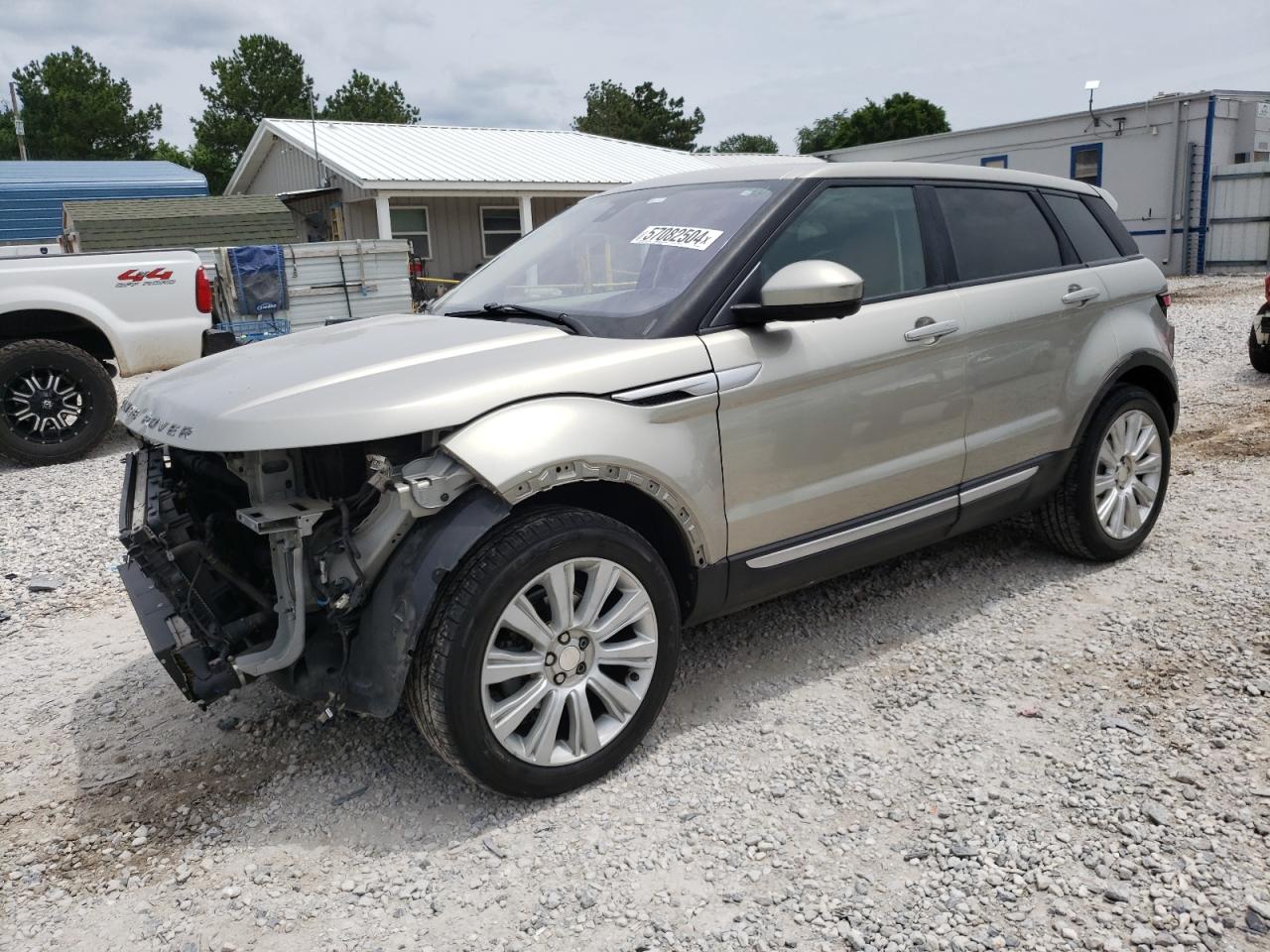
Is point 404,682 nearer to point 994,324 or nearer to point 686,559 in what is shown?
point 686,559

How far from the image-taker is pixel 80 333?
27.2 ft

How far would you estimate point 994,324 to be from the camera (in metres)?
3.90

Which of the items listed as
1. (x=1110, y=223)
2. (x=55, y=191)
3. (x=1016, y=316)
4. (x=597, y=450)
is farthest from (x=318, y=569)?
(x=55, y=191)

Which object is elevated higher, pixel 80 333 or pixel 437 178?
pixel 437 178

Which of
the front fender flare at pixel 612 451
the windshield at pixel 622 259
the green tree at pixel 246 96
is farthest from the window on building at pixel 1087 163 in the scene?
the green tree at pixel 246 96

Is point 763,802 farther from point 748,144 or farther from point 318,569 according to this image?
point 748,144

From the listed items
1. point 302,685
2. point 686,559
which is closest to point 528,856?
point 302,685

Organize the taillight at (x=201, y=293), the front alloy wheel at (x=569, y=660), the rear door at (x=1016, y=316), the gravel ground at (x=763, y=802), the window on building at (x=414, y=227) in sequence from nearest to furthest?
the gravel ground at (x=763, y=802)
the front alloy wheel at (x=569, y=660)
the rear door at (x=1016, y=316)
the taillight at (x=201, y=293)
the window on building at (x=414, y=227)

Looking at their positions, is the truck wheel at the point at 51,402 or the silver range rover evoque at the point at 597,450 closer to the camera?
the silver range rover evoque at the point at 597,450

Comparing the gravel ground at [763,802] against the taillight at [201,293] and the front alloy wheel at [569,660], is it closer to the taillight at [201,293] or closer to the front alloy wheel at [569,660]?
the front alloy wheel at [569,660]

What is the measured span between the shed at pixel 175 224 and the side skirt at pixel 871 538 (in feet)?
45.8

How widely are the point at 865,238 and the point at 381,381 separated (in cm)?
190

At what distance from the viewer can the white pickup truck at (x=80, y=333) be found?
769 centimetres

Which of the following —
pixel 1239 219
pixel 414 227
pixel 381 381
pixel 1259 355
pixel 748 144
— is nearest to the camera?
pixel 381 381
